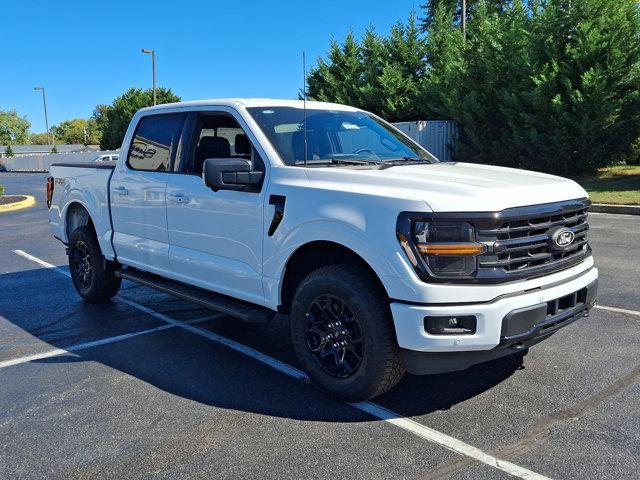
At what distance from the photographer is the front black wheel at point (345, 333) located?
3.48 m

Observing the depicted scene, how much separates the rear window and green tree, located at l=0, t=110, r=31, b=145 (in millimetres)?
83942

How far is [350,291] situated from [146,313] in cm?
332

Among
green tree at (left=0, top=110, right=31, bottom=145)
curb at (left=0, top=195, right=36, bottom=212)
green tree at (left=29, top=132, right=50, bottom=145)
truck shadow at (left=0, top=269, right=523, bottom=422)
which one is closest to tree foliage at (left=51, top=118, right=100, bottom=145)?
green tree at (left=29, top=132, right=50, bottom=145)

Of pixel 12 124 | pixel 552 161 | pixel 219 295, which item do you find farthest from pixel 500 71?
pixel 12 124

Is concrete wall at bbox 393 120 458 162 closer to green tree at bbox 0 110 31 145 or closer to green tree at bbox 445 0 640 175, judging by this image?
green tree at bbox 445 0 640 175

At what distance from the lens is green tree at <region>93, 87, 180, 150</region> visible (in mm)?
50688

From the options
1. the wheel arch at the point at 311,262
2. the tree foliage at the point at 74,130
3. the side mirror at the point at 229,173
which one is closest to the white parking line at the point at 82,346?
the wheel arch at the point at 311,262

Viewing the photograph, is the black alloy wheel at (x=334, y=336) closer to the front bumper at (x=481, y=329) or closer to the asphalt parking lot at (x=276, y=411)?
the asphalt parking lot at (x=276, y=411)

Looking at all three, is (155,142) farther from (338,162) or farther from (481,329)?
(481,329)

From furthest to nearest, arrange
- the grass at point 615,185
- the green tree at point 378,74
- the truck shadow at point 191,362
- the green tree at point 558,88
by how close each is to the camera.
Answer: the green tree at point 378,74 → the green tree at point 558,88 → the grass at point 615,185 → the truck shadow at point 191,362

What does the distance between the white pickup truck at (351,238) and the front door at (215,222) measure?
1cm

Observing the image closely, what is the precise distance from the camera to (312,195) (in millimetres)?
3799

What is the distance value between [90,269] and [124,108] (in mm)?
48288

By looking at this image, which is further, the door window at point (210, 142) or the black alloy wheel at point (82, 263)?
the black alloy wheel at point (82, 263)
